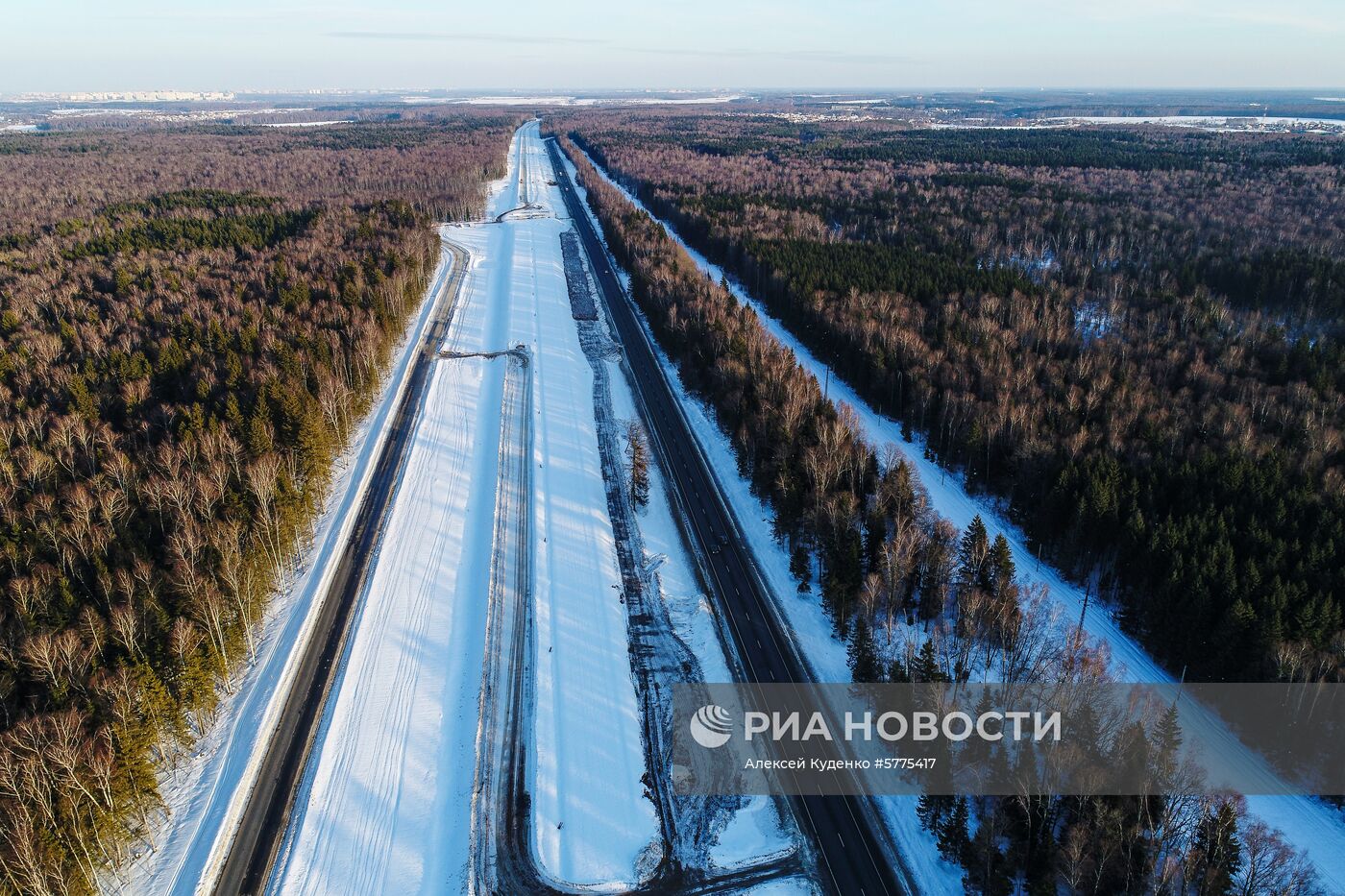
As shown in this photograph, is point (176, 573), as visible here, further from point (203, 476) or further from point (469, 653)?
point (469, 653)

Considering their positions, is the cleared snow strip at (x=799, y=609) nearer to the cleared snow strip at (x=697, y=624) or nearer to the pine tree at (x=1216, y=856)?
the cleared snow strip at (x=697, y=624)

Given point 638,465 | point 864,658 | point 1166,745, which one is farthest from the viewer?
point 638,465

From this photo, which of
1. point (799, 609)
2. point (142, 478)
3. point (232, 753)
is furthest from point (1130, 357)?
point (142, 478)

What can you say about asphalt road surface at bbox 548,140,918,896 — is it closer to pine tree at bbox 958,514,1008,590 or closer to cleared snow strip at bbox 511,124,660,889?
cleared snow strip at bbox 511,124,660,889

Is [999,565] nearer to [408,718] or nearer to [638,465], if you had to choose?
[638,465]

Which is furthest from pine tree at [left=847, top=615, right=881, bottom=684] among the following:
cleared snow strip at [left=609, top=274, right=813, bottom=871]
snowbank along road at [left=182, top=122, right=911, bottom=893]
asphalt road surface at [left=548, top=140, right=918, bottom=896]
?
cleared snow strip at [left=609, top=274, right=813, bottom=871]

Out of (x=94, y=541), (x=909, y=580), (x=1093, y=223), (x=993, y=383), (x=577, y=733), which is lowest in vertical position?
(x=577, y=733)

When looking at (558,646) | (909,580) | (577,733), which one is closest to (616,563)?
(558,646)
